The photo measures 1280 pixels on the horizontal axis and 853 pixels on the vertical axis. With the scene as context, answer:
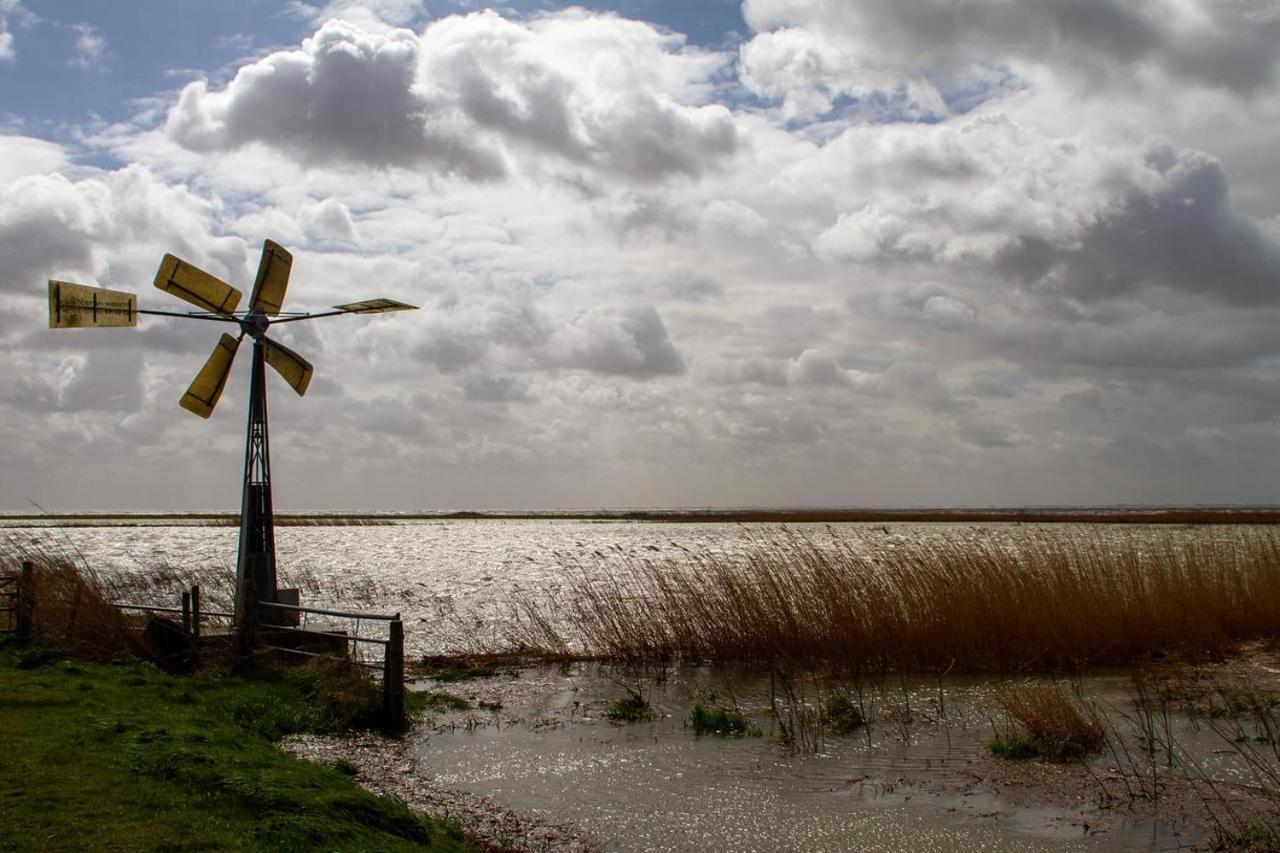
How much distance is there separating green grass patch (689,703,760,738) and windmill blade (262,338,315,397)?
8320mm

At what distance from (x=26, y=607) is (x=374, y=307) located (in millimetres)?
6715

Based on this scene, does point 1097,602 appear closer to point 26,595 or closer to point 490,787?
point 490,787

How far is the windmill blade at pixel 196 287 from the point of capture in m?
15.2

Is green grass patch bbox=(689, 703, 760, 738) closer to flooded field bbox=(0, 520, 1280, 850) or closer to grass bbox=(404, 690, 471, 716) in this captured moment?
flooded field bbox=(0, 520, 1280, 850)

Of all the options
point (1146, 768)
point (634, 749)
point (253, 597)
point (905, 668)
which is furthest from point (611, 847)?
point (905, 668)

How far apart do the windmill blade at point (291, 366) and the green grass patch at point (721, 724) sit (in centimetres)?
832

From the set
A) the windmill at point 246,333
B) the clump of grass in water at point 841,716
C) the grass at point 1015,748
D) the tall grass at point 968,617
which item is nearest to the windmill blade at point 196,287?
the windmill at point 246,333

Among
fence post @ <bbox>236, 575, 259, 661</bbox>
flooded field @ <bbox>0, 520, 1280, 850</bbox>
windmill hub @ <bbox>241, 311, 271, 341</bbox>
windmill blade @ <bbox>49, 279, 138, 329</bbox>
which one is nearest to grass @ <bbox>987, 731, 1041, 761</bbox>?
flooded field @ <bbox>0, 520, 1280, 850</bbox>

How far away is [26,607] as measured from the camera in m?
14.6

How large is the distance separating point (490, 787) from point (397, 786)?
96 centimetres

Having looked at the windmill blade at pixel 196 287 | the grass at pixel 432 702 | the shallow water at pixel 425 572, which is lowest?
the shallow water at pixel 425 572

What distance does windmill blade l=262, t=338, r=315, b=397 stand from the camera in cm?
1622

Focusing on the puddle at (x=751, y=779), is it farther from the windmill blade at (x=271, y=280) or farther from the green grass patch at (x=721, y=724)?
the windmill blade at (x=271, y=280)

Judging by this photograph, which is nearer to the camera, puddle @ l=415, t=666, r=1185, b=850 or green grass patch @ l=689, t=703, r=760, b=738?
puddle @ l=415, t=666, r=1185, b=850
